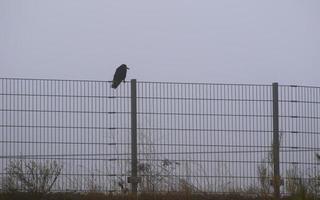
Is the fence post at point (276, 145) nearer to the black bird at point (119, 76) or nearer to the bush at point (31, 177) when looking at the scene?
the black bird at point (119, 76)

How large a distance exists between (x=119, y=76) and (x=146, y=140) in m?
0.96

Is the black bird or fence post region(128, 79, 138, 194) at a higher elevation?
the black bird

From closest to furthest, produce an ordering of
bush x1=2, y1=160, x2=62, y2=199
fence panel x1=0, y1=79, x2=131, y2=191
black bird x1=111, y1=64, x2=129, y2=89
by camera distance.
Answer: bush x1=2, y1=160, x2=62, y2=199, fence panel x1=0, y1=79, x2=131, y2=191, black bird x1=111, y1=64, x2=129, y2=89

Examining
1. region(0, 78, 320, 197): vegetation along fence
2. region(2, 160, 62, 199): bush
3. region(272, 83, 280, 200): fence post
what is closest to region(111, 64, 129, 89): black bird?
region(0, 78, 320, 197): vegetation along fence

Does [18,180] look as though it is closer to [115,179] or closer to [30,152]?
[30,152]

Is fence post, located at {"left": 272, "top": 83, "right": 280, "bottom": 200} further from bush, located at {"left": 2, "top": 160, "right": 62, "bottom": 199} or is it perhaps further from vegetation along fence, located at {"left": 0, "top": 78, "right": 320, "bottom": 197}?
bush, located at {"left": 2, "top": 160, "right": 62, "bottom": 199}

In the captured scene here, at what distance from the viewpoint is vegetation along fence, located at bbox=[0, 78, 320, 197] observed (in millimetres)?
9016

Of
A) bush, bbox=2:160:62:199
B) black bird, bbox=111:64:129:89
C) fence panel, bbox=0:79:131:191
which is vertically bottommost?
bush, bbox=2:160:62:199

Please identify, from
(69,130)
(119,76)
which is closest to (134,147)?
(69,130)

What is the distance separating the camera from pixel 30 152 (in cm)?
902

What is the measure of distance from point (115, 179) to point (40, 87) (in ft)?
5.09

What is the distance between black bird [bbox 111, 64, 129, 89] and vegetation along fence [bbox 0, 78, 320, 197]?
80 mm

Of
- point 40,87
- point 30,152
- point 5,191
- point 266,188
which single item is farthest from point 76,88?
point 266,188

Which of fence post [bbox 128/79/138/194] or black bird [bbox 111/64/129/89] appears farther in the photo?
black bird [bbox 111/64/129/89]
